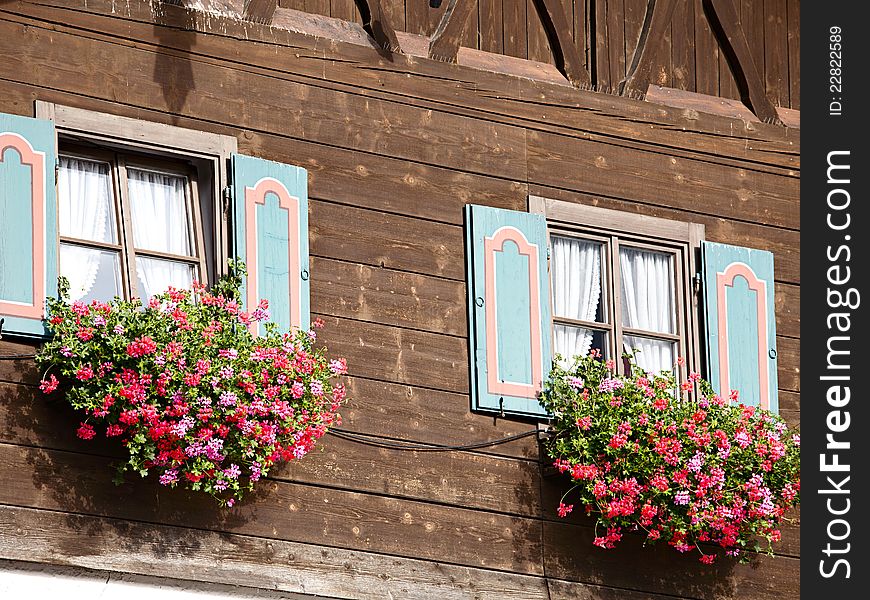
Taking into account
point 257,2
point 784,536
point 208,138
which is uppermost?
point 257,2

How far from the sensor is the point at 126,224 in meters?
10.0

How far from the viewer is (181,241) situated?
10211 mm

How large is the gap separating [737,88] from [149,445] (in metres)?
4.80

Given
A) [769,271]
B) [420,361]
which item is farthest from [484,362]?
[769,271]

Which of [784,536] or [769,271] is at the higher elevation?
[769,271]

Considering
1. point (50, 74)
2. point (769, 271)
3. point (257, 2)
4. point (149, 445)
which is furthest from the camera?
point (769, 271)

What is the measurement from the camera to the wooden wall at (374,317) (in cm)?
947

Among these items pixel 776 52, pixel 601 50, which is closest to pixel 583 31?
pixel 601 50

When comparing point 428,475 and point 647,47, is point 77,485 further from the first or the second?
point 647,47

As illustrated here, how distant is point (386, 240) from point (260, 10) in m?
1.45

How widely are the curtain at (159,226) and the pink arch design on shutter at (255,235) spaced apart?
35 centimetres

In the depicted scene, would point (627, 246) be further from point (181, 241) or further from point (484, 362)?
point (181, 241)

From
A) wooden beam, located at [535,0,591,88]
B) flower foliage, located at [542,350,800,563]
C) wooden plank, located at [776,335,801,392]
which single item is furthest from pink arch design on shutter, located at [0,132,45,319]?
wooden plank, located at [776,335,801,392]

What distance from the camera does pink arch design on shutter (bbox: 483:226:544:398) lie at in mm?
10641
